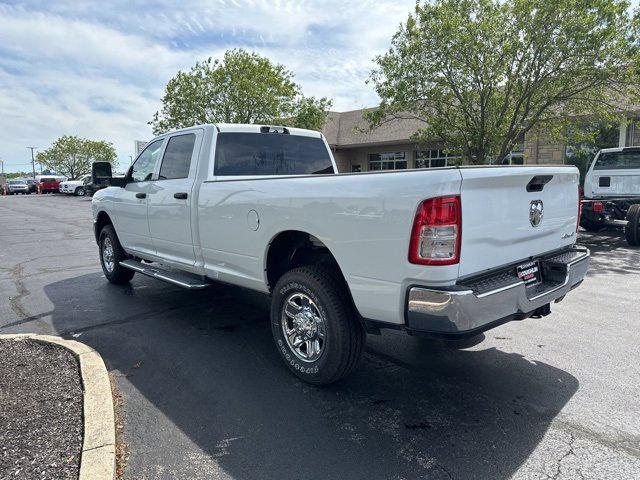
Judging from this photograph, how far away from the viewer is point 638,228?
10.3 meters

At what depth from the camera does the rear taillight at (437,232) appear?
2822mm

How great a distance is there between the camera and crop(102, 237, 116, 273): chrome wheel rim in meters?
7.23

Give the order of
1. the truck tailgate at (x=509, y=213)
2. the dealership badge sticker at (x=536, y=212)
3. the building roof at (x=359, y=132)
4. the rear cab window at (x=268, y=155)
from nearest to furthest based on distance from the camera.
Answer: the truck tailgate at (x=509, y=213) < the dealership badge sticker at (x=536, y=212) < the rear cab window at (x=268, y=155) < the building roof at (x=359, y=132)

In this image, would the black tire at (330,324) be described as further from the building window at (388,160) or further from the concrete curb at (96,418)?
the building window at (388,160)

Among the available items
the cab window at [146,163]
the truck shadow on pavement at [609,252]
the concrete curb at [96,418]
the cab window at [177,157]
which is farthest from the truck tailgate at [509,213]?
the truck shadow on pavement at [609,252]

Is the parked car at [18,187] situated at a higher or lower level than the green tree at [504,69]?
lower

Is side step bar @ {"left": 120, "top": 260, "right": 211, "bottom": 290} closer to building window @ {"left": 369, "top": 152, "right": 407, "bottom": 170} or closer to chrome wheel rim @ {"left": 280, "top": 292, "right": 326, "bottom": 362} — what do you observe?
chrome wheel rim @ {"left": 280, "top": 292, "right": 326, "bottom": 362}

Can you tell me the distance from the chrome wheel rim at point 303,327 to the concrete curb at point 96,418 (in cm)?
136

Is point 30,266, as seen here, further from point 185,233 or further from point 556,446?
point 556,446

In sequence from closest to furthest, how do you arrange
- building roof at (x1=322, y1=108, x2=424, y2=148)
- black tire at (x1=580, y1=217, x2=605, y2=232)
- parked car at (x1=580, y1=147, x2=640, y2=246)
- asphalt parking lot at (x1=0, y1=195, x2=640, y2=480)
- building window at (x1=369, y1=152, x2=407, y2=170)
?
asphalt parking lot at (x1=0, y1=195, x2=640, y2=480) → parked car at (x1=580, y1=147, x2=640, y2=246) → black tire at (x1=580, y1=217, x2=605, y2=232) → building roof at (x1=322, y1=108, x2=424, y2=148) → building window at (x1=369, y1=152, x2=407, y2=170)

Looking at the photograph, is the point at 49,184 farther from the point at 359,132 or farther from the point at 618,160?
the point at 618,160

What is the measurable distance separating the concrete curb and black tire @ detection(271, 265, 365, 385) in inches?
54.7

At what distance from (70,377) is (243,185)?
2.00 meters

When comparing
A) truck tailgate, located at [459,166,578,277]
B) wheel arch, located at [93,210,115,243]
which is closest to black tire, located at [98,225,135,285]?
wheel arch, located at [93,210,115,243]
